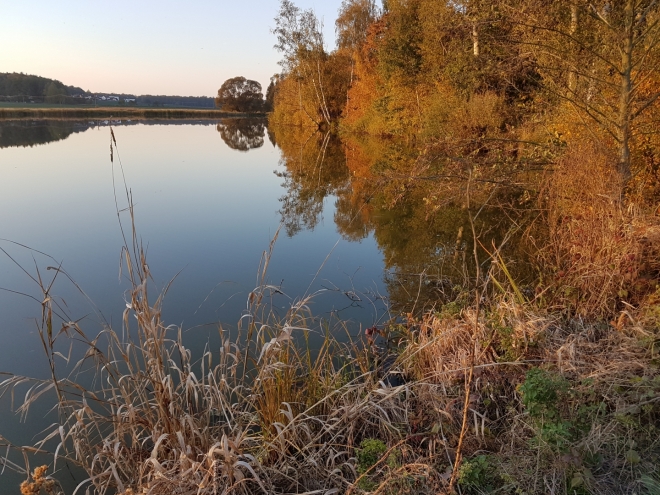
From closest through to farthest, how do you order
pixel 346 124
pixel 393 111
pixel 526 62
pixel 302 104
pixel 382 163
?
pixel 526 62 → pixel 382 163 → pixel 393 111 → pixel 346 124 → pixel 302 104

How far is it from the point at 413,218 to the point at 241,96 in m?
60.1

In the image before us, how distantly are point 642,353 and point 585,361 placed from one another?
11.8 inches

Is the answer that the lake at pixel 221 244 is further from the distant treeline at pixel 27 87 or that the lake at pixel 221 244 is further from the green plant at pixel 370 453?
the distant treeline at pixel 27 87

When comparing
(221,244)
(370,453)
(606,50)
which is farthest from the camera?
(221,244)

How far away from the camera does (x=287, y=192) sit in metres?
10.8

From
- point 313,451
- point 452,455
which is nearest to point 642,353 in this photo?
point 452,455

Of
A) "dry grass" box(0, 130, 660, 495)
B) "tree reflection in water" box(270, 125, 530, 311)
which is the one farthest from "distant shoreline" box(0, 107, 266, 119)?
"dry grass" box(0, 130, 660, 495)

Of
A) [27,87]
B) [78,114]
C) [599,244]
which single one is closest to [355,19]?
[78,114]

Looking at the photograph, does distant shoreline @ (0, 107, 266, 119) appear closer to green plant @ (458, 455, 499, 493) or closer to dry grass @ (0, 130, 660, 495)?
dry grass @ (0, 130, 660, 495)

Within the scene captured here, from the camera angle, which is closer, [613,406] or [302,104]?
[613,406]

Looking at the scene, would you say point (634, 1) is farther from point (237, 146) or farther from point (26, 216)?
point (237, 146)

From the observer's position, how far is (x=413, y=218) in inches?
324

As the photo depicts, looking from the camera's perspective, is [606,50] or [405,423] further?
[606,50]

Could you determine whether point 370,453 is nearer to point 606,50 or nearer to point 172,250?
point 172,250
